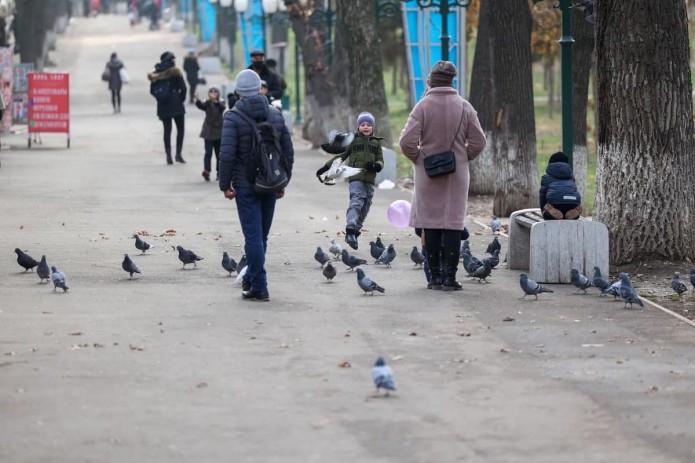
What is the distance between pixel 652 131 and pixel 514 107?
5564 mm

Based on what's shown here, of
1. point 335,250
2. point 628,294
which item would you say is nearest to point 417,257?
point 335,250

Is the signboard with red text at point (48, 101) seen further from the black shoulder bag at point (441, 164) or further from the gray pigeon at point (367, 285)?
the gray pigeon at point (367, 285)

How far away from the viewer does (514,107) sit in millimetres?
19484

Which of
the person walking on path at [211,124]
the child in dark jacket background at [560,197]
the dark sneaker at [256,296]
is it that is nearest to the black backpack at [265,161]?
the dark sneaker at [256,296]

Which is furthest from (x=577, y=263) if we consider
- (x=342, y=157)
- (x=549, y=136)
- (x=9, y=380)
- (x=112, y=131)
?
(x=549, y=136)

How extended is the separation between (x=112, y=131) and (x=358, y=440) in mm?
31901

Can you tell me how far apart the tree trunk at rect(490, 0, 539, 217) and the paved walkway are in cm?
223

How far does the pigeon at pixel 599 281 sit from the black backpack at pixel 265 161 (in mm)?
2690

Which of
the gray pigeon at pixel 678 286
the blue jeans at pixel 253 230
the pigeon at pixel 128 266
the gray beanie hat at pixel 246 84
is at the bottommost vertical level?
the gray pigeon at pixel 678 286

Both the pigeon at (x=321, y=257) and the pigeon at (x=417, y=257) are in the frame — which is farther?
the pigeon at (x=417, y=257)

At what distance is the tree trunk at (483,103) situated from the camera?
75.9 feet

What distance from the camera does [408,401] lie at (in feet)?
27.9

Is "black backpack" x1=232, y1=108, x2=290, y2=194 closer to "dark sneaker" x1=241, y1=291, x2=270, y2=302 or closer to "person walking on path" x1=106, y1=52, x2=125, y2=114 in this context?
"dark sneaker" x1=241, y1=291, x2=270, y2=302

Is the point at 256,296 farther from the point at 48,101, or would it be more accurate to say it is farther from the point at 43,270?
the point at 48,101
